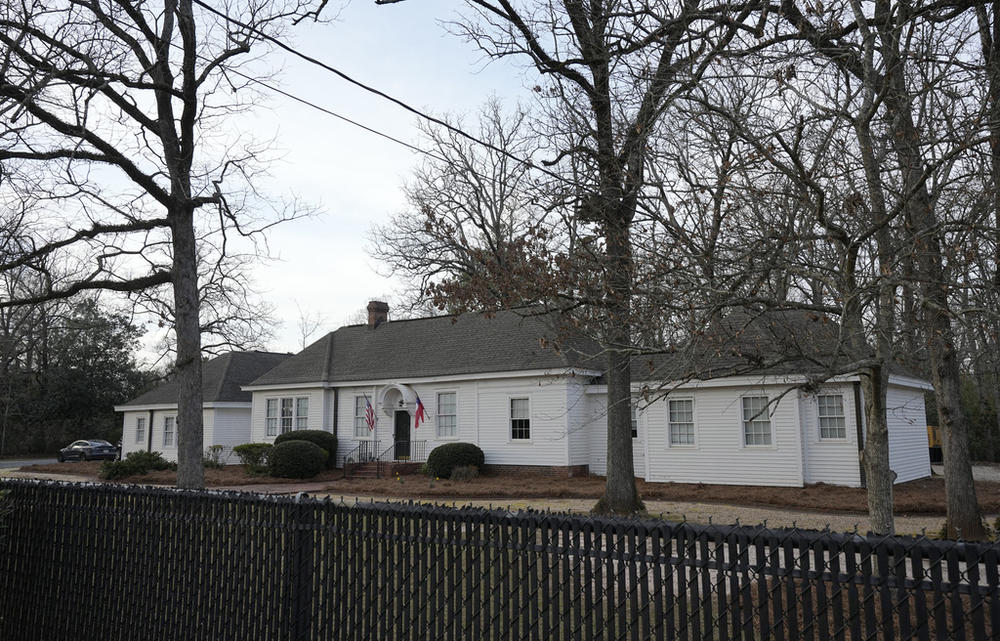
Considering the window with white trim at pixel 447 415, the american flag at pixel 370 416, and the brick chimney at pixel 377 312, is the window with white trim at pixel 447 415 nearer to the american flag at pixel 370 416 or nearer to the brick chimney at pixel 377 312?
the american flag at pixel 370 416

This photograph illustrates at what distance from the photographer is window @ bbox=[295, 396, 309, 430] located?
29.9 m

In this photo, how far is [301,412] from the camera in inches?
1184

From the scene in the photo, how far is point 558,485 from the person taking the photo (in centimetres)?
2055

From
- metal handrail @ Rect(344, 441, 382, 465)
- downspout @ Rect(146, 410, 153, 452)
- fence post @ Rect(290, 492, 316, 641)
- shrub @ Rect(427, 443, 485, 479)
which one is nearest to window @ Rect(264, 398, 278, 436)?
metal handrail @ Rect(344, 441, 382, 465)

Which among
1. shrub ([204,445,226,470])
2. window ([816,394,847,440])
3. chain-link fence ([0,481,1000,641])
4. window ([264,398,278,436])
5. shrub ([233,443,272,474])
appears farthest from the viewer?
window ([264,398,278,436])

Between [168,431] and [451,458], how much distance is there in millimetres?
17853

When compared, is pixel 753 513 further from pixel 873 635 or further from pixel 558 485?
pixel 873 635

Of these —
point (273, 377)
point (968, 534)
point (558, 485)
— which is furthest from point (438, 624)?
point (273, 377)

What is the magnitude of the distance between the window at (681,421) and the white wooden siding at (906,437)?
527 cm

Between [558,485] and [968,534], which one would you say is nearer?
[968,534]

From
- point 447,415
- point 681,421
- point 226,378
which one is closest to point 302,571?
point 681,421

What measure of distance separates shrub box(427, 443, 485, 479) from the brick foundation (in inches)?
22.4

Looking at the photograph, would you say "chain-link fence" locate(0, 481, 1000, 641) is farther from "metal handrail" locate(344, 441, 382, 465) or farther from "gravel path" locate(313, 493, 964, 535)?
"metal handrail" locate(344, 441, 382, 465)

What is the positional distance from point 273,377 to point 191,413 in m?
19.9
